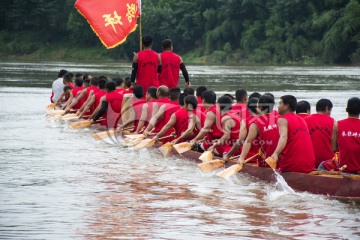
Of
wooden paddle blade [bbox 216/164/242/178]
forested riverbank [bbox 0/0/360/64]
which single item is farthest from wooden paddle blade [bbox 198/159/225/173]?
Result: forested riverbank [bbox 0/0/360/64]

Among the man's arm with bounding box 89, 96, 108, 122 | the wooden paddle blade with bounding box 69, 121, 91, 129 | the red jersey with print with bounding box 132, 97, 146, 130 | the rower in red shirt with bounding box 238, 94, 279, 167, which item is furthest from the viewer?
the wooden paddle blade with bounding box 69, 121, 91, 129

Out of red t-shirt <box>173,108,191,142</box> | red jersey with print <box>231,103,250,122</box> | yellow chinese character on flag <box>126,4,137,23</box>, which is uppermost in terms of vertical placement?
yellow chinese character on flag <box>126,4,137,23</box>

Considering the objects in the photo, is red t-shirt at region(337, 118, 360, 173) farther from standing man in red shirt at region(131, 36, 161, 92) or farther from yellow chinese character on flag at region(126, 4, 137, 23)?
yellow chinese character on flag at region(126, 4, 137, 23)

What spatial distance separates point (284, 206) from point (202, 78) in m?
28.1

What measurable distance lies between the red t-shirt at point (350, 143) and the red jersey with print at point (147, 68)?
6045 mm

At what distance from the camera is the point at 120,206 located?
30.3 feet

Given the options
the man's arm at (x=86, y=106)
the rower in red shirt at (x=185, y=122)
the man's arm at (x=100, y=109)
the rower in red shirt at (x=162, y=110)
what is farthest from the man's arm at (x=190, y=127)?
the man's arm at (x=86, y=106)

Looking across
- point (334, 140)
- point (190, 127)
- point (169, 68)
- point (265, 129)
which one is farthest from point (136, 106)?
point (334, 140)

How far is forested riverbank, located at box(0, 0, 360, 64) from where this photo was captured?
55628 millimetres

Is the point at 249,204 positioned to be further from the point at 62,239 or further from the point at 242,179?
the point at 62,239

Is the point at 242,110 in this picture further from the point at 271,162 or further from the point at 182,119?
the point at 271,162

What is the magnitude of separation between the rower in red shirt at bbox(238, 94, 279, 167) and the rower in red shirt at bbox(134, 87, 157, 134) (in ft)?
12.1

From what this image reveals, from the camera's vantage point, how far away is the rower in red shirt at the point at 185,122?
41.1 feet

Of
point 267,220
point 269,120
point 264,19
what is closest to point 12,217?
point 267,220
